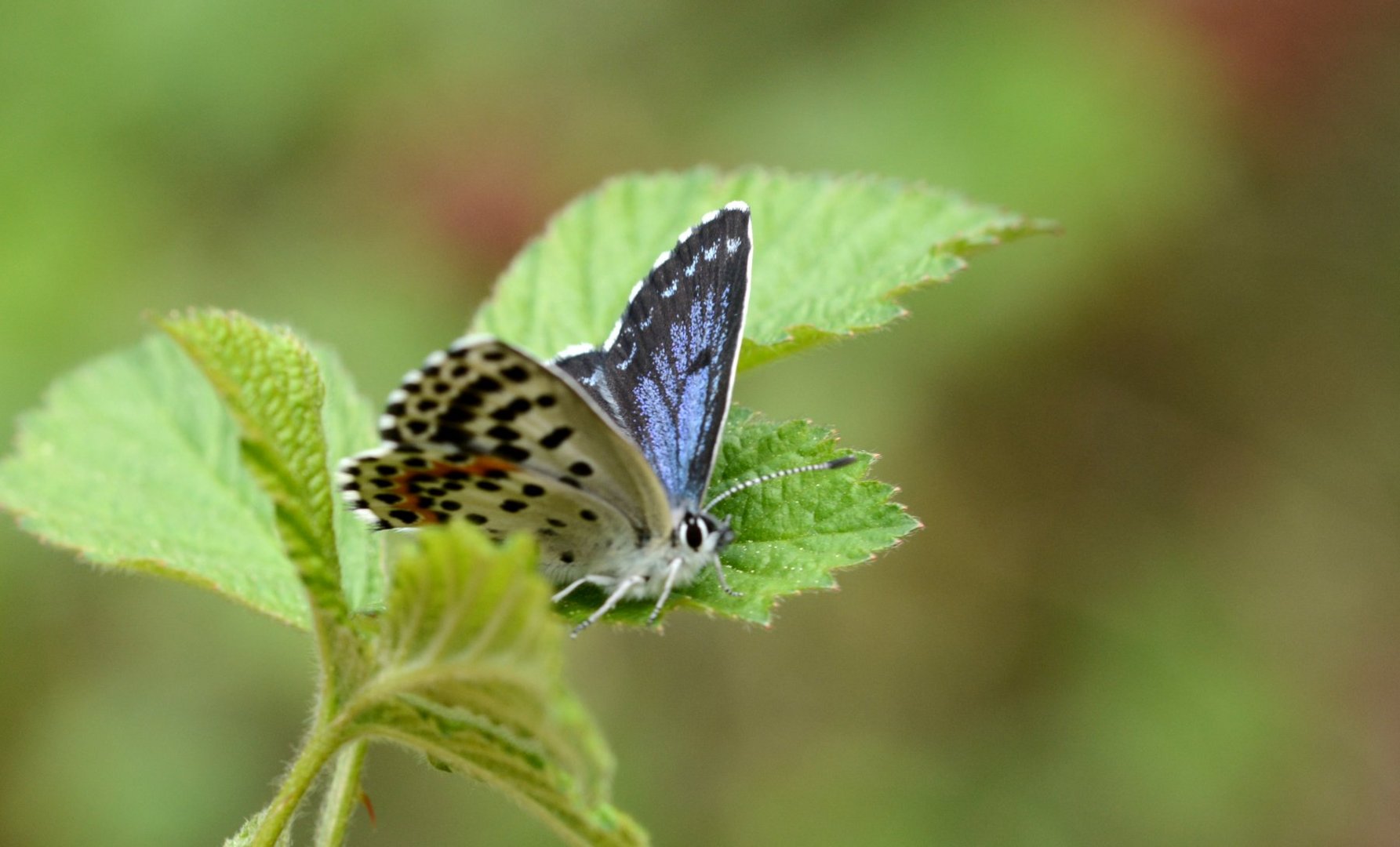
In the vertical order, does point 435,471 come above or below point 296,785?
above

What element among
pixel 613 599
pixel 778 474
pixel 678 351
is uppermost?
pixel 678 351

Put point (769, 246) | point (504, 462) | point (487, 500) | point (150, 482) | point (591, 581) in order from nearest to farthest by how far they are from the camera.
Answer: point (504, 462) < point (487, 500) < point (591, 581) < point (150, 482) < point (769, 246)

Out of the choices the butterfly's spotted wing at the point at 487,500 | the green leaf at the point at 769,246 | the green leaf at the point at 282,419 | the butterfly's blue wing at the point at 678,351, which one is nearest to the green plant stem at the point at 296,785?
the green leaf at the point at 282,419

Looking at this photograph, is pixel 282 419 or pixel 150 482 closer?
pixel 282 419

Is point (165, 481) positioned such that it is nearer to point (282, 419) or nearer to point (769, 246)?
point (282, 419)

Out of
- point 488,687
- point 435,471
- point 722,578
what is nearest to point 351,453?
point 435,471

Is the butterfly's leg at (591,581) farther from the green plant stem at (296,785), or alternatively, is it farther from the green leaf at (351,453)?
the green plant stem at (296,785)

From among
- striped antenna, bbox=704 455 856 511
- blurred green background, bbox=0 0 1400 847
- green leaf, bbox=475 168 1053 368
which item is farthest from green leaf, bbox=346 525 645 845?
blurred green background, bbox=0 0 1400 847

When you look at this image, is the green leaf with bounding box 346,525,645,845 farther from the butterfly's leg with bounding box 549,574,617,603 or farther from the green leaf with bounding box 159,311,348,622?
the butterfly's leg with bounding box 549,574,617,603
